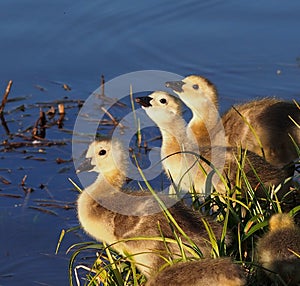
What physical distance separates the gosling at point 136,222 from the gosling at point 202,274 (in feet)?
1.38

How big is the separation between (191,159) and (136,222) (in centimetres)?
133

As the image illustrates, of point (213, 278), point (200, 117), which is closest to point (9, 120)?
point (200, 117)

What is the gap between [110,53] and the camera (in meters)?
9.24

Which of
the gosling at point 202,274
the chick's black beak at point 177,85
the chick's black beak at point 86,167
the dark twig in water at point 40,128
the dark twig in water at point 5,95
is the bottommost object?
the dark twig in water at point 40,128

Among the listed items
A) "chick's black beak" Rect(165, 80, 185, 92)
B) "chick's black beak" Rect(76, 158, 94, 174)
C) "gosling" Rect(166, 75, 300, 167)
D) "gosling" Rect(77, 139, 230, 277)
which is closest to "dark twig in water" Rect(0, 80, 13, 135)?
"chick's black beak" Rect(165, 80, 185, 92)

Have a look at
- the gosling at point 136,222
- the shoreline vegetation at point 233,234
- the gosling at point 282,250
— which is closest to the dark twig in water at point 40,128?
the gosling at point 136,222

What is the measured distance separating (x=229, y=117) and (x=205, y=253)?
2.15 m

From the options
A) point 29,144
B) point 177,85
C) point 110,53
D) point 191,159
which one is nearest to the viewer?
point 191,159

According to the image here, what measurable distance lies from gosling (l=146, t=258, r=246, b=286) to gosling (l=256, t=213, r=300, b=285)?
1.22 ft

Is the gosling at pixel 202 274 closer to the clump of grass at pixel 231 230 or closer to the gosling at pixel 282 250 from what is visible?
the clump of grass at pixel 231 230

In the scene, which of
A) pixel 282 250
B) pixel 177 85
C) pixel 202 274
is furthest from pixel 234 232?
pixel 177 85

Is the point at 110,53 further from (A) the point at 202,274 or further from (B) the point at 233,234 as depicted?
(A) the point at 202,274

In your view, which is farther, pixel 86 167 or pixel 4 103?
pixel 4 103

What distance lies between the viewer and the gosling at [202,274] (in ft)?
12.3
